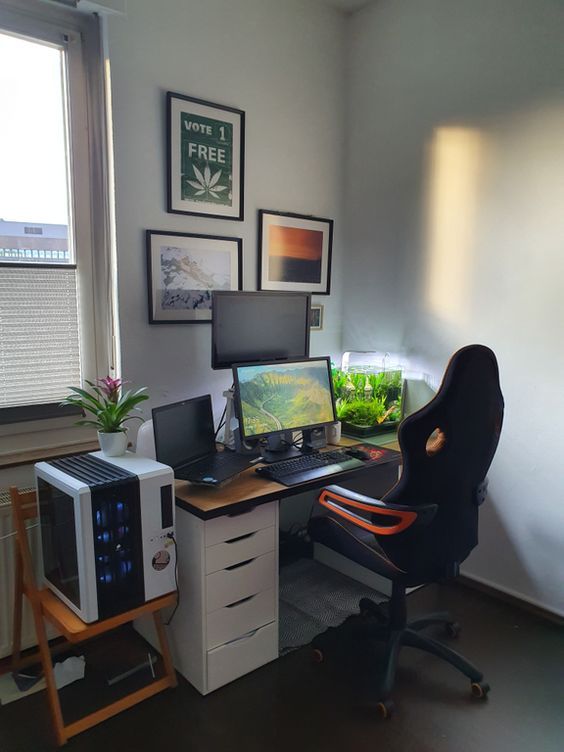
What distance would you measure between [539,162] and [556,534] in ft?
5.31

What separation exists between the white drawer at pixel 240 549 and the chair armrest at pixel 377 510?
26 cm

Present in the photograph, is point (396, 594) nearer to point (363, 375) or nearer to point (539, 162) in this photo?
point (363, 375)

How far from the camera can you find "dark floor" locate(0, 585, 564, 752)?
1.77 m

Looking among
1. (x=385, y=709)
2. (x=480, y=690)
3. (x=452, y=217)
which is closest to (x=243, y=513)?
(x=385, y=709)

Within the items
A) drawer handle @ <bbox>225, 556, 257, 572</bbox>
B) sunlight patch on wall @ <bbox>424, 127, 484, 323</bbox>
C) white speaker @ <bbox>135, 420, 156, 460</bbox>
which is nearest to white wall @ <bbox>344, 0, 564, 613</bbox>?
sunlight patch on wall @ <bbox>424, 127, 484, 323</bbox>

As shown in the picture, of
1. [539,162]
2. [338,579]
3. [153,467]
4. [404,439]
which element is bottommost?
[338,579]

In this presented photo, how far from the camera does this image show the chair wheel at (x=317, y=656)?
7.09ft

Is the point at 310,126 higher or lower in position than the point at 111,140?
higher

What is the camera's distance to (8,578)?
2053 millimetres

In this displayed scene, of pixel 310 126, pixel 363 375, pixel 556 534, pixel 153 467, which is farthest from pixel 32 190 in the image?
pixel 556 534

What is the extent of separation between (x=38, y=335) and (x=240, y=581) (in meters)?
1.25

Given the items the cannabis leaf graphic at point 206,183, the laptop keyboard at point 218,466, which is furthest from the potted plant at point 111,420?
the cannabis leaf graphic at point 206,183

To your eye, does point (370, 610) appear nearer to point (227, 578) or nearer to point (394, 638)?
point (394, 638)

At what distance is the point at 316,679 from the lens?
207 cm
